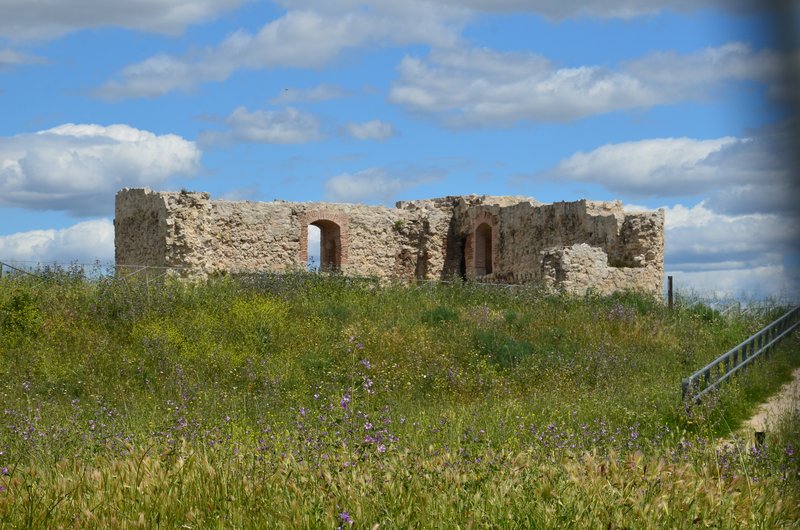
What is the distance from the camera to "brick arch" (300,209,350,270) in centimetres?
2394

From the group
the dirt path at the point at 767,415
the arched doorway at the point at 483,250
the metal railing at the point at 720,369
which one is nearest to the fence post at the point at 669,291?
the metal railing at the point at 720,369

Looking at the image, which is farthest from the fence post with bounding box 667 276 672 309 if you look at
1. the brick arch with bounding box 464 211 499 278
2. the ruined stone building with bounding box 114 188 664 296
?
the brick arch with bounding box 464 211 499 278

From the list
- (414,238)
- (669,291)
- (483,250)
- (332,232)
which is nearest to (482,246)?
(483,250)

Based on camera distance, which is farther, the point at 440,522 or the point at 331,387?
the point at 331,387

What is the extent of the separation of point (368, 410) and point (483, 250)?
16796 millimetres

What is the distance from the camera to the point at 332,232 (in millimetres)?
25891

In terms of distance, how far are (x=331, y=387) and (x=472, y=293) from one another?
8.18 metres

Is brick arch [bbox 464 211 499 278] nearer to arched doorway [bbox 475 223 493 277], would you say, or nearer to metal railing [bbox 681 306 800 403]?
arched doorway [bbox 475 223 493 277]

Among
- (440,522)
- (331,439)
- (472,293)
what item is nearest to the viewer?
(440,522)

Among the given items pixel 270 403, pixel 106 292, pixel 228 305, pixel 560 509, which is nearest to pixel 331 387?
pixel 270 403

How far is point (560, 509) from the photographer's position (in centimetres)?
453

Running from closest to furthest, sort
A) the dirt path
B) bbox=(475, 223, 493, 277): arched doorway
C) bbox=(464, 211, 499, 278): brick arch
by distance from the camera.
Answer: the dirt path → bbox=(464, 211, 499, 278): brick arch → bbox=(475, 223, 493, 277): arched doorway

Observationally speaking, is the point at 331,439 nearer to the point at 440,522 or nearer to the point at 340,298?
the point at 440,522

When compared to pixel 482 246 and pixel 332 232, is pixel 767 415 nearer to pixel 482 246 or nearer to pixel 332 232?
pixel 332 232
